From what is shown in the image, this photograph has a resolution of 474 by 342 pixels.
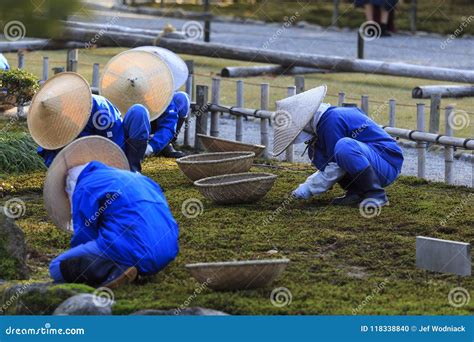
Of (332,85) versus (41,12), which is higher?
(41,12)

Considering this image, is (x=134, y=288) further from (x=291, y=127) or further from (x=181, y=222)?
(x=291, y=127)

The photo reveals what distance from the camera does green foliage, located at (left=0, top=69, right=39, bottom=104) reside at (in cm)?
1163

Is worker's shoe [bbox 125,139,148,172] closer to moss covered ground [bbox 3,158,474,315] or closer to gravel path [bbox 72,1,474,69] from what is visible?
moss covered ground [bbox 3,158,474,315]

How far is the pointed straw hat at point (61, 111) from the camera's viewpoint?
8.52 m

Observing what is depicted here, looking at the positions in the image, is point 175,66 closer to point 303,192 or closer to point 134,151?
point 134,151

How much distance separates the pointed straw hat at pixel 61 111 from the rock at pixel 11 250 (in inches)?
75.2

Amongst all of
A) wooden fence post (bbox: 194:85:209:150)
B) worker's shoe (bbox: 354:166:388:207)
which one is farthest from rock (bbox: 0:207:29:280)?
wooden fence post (bbox: 194:85:209:150)

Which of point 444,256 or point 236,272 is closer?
point 236,272

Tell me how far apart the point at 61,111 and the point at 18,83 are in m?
3.30

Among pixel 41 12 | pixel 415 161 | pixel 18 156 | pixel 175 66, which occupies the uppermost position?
pixel 41 12

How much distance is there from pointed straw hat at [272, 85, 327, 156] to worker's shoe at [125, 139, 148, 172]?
1.10m

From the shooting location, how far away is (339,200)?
9.09 m

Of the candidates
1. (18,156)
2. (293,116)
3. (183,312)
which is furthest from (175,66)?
(183,312)

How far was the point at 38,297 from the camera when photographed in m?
5.87
